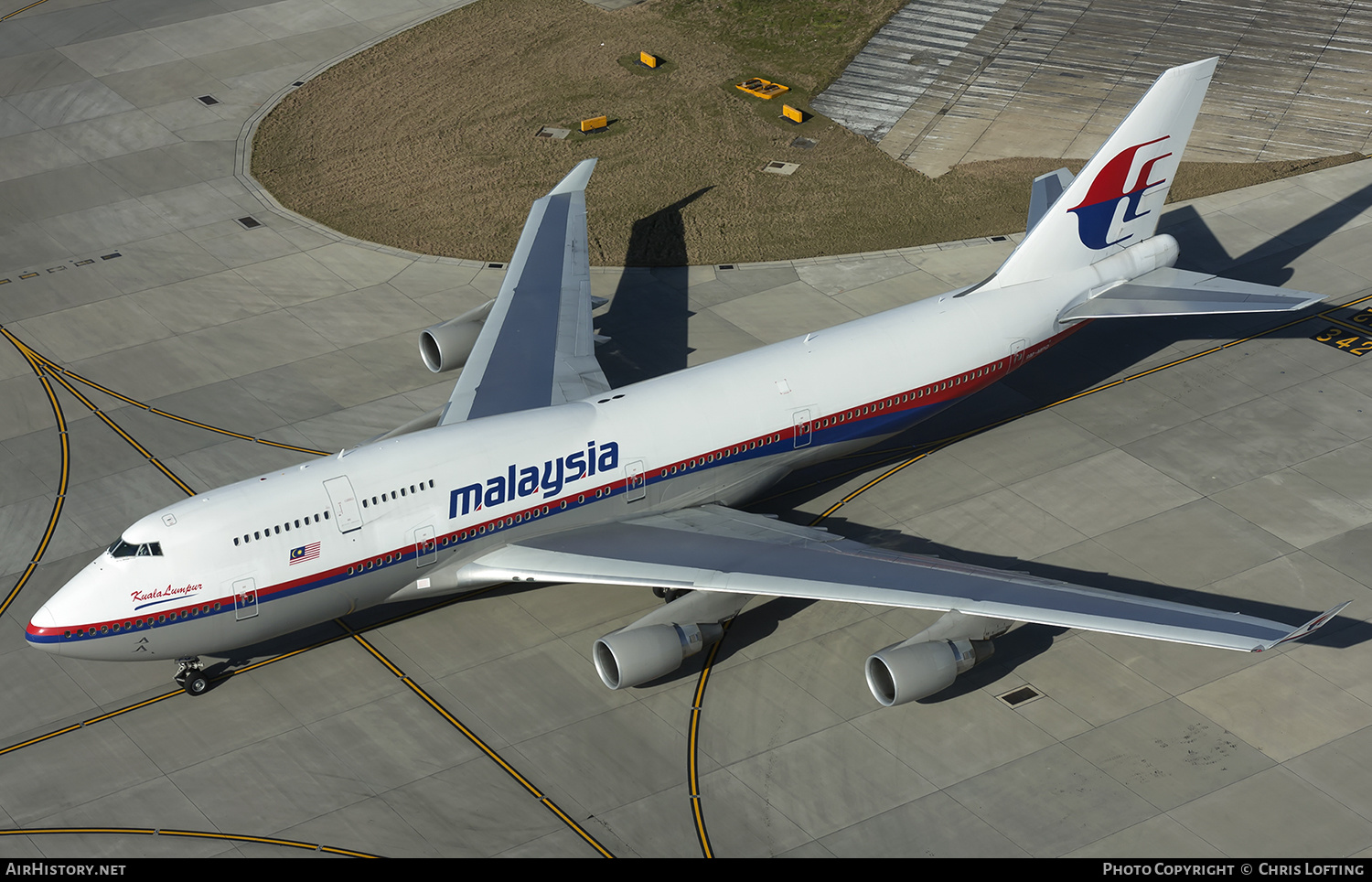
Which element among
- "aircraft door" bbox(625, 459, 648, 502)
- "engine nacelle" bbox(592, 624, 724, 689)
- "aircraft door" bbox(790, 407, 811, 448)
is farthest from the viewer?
"aircraft door" bbox(790, 407, 811, 448)

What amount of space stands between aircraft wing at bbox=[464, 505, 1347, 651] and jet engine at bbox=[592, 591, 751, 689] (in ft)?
2.90

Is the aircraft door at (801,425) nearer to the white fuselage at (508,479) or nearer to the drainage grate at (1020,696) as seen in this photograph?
the white fuselage at (508,479)

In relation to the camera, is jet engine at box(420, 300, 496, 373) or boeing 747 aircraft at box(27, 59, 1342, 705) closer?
boeing 747 aircraft at box(27, 59, 1342, 705)

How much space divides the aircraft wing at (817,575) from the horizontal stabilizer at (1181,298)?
384 inches

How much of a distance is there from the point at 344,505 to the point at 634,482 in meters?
6.52

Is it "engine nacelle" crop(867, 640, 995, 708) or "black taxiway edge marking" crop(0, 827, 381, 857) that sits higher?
"engine nacelle" crop(867, 640, 995, 708)

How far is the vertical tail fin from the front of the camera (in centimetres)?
3434

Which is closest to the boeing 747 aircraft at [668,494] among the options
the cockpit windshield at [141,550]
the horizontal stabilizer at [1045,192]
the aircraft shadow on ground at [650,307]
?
the cockpit windshield at [141,550]

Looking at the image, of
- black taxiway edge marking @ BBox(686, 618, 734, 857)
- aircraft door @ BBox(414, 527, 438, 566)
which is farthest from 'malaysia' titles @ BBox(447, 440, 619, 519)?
black taxiway edge marking @ BBox(686, 618, 734, 857)

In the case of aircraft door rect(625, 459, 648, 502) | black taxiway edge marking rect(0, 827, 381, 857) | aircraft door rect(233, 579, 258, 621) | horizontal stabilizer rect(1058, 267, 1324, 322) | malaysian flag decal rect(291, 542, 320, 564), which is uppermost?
horizontal stabilizer rect(1058, 267, 1324, 322)

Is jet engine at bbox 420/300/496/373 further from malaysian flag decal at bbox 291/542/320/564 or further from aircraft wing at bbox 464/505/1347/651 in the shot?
malaysian flag decal at bbox 291/542/320/564

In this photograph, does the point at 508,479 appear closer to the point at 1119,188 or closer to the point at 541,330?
the point at 541,330

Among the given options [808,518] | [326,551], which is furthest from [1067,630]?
[326,551]

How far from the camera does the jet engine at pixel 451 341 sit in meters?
38.4
